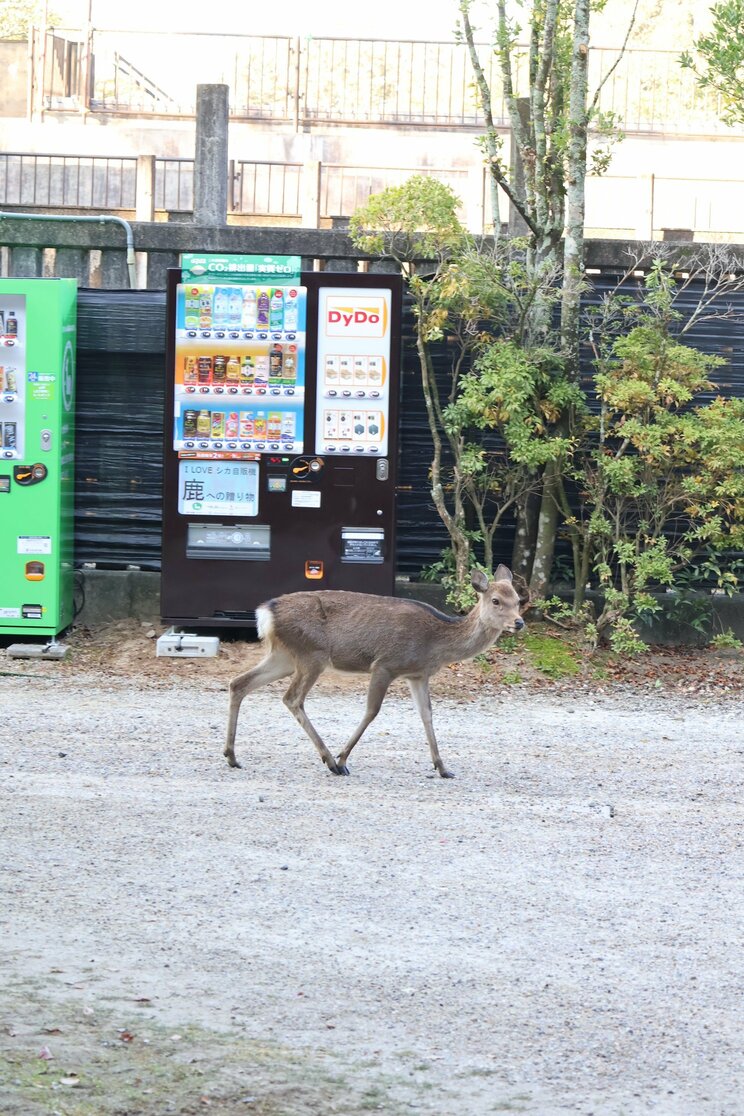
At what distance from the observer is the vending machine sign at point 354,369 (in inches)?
457

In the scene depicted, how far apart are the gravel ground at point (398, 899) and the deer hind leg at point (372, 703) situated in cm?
17

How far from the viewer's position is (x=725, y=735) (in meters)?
9.92

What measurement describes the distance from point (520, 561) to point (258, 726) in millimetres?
3277

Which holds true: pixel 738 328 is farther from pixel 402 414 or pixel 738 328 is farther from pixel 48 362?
pixel 48 362

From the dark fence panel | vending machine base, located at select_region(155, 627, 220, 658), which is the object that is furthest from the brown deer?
the dark fence panel

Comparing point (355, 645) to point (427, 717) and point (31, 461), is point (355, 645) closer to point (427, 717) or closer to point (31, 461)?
point (427, 717)

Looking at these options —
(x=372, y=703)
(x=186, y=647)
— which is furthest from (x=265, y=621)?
(x=186, y=647)

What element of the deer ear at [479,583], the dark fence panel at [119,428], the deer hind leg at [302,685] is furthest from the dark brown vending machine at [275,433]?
the deer hind leg at [302,685]

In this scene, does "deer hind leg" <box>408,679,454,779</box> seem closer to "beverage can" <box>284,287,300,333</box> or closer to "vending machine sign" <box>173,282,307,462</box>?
"vending machine sign" <box>173,282,307,462</box>

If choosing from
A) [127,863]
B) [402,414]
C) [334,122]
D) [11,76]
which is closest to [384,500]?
[402,414]

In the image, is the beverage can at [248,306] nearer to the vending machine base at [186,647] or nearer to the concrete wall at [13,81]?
the vending machine base at [186,647]

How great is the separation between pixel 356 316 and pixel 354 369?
1.27 ft

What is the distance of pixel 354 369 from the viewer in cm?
1165

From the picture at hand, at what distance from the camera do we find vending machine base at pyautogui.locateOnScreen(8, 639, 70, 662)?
37.6 feet
